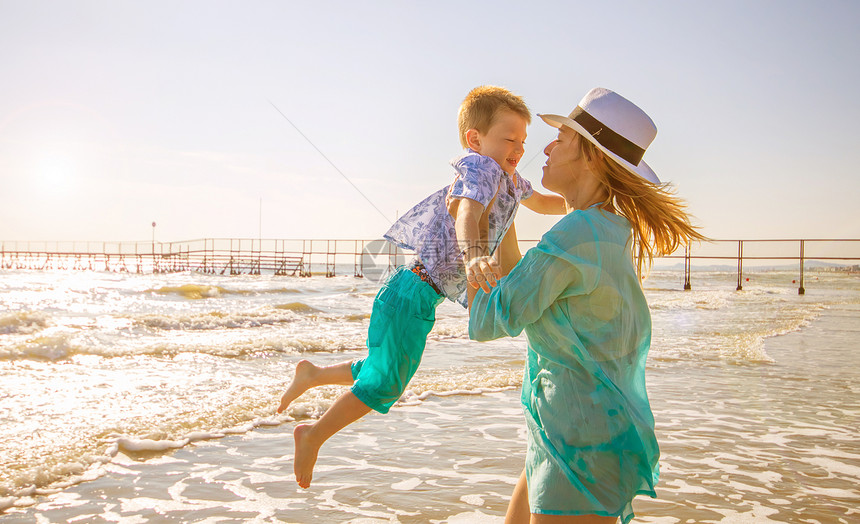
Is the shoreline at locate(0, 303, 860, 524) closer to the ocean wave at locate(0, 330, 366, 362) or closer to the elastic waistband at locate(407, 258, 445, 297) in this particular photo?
the elastic waistband at locate(407, 258, 445, 297)

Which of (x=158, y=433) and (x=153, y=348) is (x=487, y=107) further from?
(x=153, y=348)

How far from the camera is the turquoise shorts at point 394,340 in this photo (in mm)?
1928

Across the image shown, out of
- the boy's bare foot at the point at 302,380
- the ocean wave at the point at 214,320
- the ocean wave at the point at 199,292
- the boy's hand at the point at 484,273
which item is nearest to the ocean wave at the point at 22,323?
the ocean wave at the point at 214,320

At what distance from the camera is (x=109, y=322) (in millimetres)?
9922

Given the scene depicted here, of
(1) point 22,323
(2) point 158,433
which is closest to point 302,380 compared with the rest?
(2) point 158,433

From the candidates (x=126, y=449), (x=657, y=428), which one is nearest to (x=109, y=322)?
(x=126, y=449)

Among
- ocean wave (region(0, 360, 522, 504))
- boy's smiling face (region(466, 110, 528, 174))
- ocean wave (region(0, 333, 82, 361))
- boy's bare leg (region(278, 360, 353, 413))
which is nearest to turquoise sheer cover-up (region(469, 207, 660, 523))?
boy's smiling face (region(466, 110, 528, 174))

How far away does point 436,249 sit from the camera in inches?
80.7

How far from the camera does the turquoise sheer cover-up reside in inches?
48.8

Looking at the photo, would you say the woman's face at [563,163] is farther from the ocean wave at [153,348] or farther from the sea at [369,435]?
the ocean wave at [153,348]

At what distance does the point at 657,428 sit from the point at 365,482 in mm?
1977

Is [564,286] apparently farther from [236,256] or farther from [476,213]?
[236,256]

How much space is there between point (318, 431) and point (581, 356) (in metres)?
1.00

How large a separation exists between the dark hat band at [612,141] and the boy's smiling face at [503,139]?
72cm
